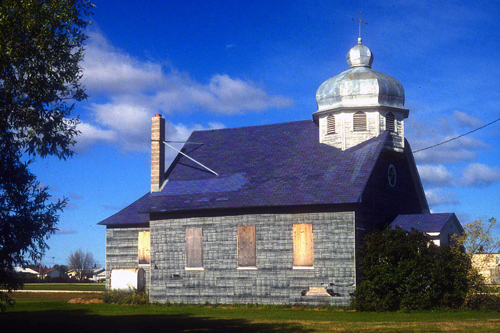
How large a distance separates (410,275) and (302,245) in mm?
4657

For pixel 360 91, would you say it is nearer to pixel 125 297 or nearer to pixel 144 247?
pixel 144 247

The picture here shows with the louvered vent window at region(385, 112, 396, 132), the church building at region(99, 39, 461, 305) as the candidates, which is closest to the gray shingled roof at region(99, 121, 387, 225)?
the church building at region(99, 39, 461, 305)

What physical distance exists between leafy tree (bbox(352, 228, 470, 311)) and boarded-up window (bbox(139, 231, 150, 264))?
1121 centimetres

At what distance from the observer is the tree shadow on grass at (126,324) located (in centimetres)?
1822

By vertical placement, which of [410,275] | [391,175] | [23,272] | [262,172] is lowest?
[23,272]

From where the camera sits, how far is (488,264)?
24.3 meters

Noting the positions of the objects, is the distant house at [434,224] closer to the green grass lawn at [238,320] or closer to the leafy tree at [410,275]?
the leafy tree at [410,275]

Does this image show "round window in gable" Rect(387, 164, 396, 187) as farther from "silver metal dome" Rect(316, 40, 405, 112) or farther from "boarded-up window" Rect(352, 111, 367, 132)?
"silver metal dome" Rect(316, 40, 405, 112)

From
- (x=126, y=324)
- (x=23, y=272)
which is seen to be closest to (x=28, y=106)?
(x=126, y=324)

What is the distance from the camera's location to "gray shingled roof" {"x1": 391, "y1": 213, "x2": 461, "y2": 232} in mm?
26291

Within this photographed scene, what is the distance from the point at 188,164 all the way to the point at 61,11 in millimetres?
16137

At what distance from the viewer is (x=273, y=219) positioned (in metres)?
27.5

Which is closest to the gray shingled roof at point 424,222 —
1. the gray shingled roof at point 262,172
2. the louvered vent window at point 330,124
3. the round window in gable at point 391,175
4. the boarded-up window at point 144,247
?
the round window in gable at point 391,175

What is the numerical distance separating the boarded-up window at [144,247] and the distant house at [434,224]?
12045 mm
